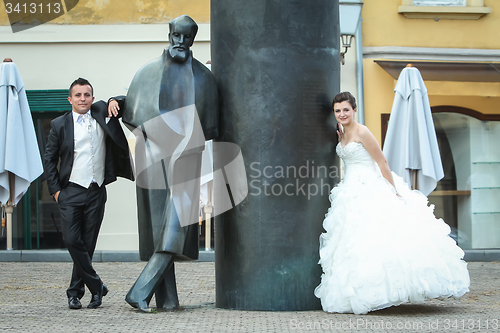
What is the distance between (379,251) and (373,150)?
1.02m

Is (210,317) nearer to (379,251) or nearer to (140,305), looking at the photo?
(140,305)

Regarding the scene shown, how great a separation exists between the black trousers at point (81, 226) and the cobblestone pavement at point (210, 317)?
233mm

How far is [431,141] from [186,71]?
17.2ft

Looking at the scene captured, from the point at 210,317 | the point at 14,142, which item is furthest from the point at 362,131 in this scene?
the point at 14,142

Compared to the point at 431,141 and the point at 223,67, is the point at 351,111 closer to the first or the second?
the point at 223,67

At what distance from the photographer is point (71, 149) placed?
19.5ft

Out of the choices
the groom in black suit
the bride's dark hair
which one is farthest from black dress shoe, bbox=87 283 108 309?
the bride's dark hair

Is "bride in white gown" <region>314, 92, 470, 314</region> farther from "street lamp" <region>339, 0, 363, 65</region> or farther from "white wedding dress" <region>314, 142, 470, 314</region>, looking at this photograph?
"street lamp" <region>339, 0, 363, 65</region>

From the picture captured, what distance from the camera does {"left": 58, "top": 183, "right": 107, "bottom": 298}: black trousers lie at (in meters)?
5.85

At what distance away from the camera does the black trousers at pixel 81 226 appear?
5.85 m

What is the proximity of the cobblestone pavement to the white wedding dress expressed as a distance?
0.16 m

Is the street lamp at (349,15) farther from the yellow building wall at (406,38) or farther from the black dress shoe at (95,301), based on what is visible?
the black dress shoe at (95,301)

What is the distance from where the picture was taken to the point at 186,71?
18.7 ft

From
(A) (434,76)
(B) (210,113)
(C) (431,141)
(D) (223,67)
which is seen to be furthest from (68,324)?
(A) (434,76)
